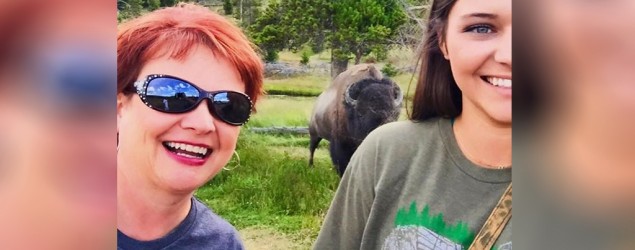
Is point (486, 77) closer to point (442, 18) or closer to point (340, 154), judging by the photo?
point (442, 18)

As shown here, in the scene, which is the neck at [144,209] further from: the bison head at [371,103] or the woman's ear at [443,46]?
the woman's ear at [443,46]

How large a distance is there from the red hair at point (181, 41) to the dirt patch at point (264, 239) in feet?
1.54

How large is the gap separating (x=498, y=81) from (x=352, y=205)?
66 cm

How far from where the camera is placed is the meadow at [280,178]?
215cm

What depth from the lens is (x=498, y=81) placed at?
2.06 meters

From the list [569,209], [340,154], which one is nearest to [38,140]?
[340,154]

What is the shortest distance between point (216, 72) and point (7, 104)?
828 mm

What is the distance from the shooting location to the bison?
2.13 m

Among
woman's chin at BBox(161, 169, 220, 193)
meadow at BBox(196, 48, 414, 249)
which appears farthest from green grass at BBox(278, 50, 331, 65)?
woman's chin at BBox(161, 169, 220, 193)

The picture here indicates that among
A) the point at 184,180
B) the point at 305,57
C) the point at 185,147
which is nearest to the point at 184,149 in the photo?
the point at 185,147

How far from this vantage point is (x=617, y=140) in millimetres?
2246

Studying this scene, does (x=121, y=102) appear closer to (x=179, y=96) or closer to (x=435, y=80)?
(x=179, y=96)

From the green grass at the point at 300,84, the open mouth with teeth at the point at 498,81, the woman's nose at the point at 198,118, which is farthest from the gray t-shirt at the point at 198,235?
the open mouth with teeth at the point at 498,81

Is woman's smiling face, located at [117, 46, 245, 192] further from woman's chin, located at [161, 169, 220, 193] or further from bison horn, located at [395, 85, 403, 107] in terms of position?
bison horn, located at [395, 85, 403, 107]
